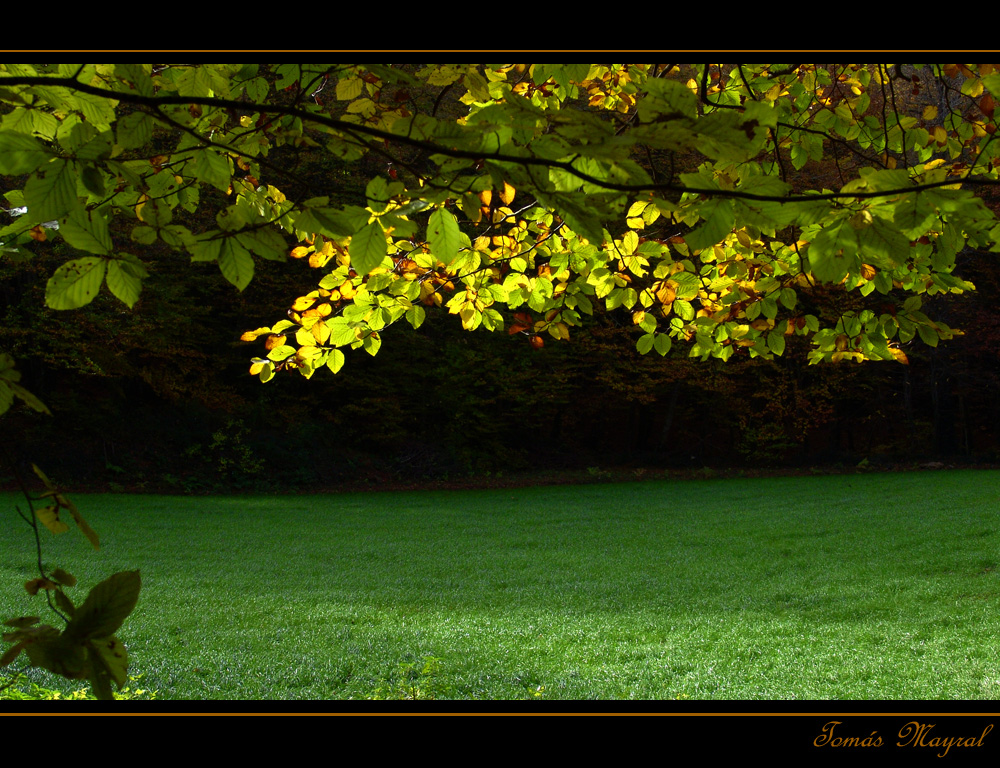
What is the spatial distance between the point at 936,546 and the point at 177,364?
439 inches

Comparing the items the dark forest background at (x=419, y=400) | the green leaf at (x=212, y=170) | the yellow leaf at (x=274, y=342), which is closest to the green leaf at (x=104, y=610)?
the green leaf at (x=212, y=170)

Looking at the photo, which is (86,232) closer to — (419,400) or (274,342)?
(274,342)

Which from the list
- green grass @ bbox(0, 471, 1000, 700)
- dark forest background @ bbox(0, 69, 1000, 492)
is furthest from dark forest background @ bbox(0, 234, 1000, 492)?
green grass @ bbox(0, 471, 1000, 700)

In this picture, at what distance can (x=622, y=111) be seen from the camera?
2.77m

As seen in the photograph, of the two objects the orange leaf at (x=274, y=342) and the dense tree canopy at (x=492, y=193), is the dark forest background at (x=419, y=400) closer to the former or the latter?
the dense tree canopy at (x=492, y=193)

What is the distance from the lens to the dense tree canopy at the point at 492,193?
0.87 meters

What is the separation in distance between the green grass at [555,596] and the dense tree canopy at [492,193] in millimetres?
1848

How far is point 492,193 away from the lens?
78.4 inches

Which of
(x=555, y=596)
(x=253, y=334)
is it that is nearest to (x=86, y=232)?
(x=253, y=334)

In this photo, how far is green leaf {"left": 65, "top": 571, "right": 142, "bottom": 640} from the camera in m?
0.78

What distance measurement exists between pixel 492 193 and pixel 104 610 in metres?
1.51

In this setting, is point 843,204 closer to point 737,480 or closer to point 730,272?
point 730,272

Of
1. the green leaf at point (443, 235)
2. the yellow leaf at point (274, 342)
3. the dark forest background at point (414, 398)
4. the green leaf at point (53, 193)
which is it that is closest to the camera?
the green leaf at point (53, 193)
